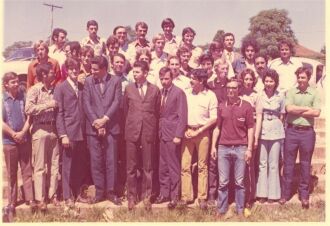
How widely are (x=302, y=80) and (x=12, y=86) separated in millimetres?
3456

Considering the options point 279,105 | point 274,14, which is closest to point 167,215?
point 279,105

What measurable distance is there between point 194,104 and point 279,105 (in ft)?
3.42

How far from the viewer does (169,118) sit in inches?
219

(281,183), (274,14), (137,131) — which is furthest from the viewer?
(274,14)

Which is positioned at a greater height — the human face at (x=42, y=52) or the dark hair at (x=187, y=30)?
the dark hair at (x=187, y=30)

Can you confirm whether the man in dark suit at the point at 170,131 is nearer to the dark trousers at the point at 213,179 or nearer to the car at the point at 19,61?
the dark trousers at the point at 213,179

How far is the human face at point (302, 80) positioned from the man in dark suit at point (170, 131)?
143 centimetres

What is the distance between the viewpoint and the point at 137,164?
5684mm

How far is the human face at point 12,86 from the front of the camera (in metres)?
5.44

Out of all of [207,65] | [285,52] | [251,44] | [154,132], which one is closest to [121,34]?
[207,65]

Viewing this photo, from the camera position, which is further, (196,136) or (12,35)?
(12,35)

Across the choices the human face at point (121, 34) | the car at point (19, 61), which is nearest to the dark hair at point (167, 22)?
the human face at point (121, 34)

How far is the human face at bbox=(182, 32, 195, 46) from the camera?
6473 mm
